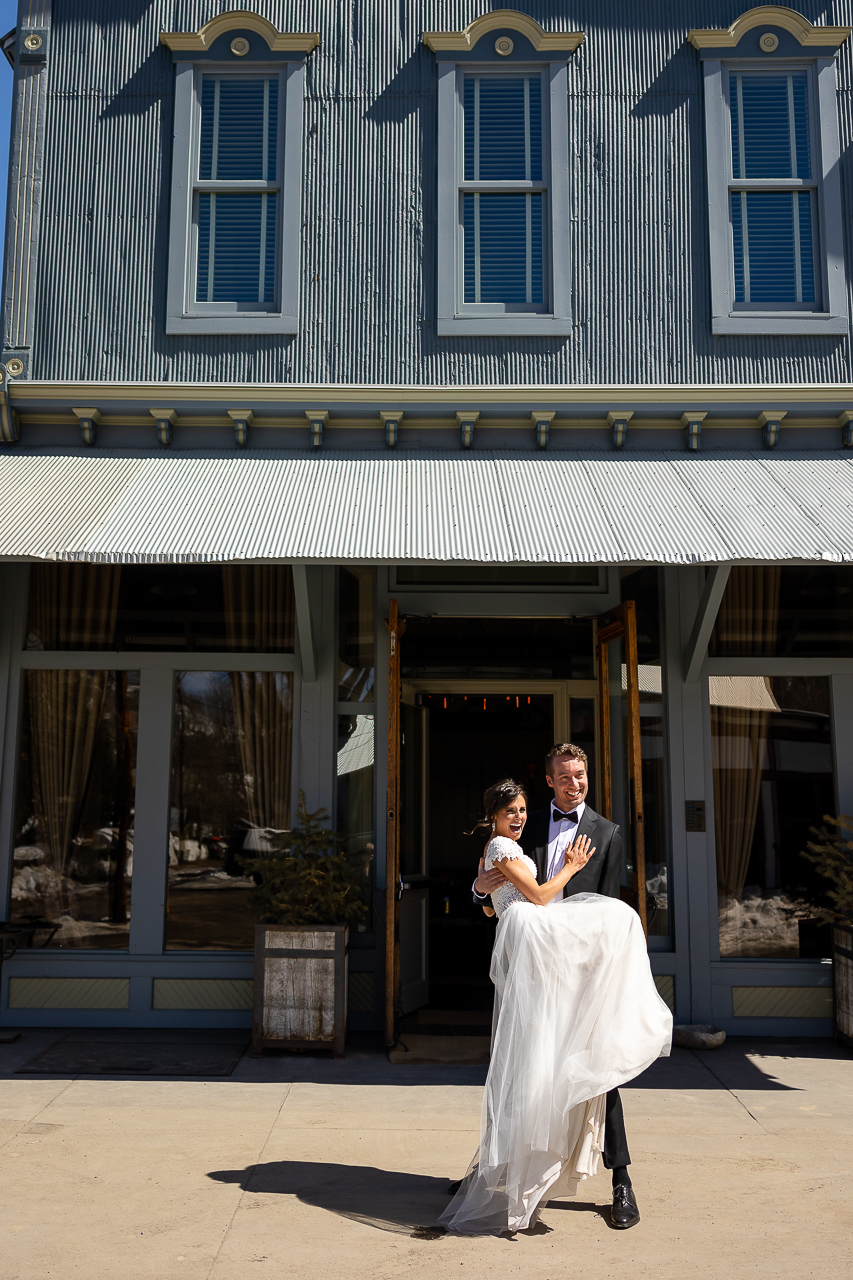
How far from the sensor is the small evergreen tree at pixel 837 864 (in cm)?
693

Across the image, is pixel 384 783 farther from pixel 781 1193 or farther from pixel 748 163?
pixel 748 163

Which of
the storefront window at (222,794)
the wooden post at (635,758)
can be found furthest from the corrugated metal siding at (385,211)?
the storefront window at (222,794)

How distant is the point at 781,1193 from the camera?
4.46 m

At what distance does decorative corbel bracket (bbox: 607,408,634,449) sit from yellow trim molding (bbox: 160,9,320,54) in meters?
3.80

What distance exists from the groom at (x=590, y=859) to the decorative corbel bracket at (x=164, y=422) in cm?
426

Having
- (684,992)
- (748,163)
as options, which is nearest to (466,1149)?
(684,992)

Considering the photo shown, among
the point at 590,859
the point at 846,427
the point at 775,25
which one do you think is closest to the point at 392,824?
the point at 590,859

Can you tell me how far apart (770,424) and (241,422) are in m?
3.82

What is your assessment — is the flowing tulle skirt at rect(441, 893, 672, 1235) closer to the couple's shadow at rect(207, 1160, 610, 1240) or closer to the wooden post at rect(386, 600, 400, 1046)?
the couple's shadow at rect(207, 1160, 610, 1240)

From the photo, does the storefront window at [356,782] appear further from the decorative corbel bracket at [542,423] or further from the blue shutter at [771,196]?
the blue shutter at [771,196]

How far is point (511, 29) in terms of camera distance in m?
7.88

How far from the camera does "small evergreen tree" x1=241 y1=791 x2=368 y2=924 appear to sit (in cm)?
675

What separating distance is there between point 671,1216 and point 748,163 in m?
7.22

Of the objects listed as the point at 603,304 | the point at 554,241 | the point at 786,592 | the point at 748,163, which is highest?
the point at 748,163
